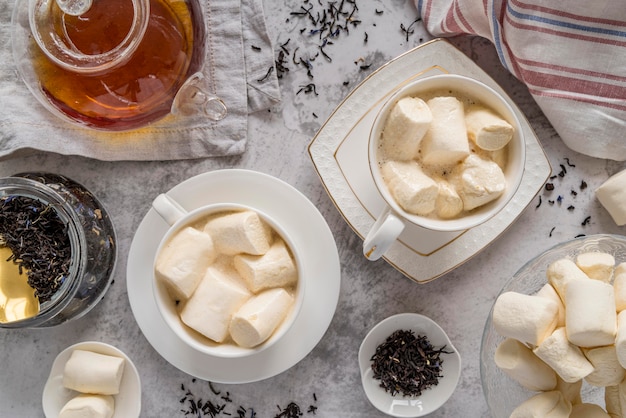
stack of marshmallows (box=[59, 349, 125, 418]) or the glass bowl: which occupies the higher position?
the glass bowl

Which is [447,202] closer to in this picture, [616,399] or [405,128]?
[405,128]

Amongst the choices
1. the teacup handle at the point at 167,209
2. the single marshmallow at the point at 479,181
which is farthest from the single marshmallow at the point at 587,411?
the teacup handle at the point at 167,209

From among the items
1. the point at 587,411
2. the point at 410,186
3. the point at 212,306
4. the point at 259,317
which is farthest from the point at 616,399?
the point at 212,306

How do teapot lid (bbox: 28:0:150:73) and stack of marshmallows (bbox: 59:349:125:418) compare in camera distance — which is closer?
teapot lid (bbox: 28:0:150:73)

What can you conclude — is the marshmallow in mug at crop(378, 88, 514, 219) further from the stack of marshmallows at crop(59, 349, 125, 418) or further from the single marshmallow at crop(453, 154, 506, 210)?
the stack of marshmallows at crop(59, 349, 125, 418)

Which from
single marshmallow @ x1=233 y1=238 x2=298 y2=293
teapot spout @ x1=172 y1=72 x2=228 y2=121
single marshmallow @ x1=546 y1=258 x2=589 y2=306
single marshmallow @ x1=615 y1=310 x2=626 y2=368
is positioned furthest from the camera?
teapot spout @ x1=172 y1=72 x2=228 y2=121

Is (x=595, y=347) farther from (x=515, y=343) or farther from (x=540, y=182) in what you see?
(x=540, y=182)

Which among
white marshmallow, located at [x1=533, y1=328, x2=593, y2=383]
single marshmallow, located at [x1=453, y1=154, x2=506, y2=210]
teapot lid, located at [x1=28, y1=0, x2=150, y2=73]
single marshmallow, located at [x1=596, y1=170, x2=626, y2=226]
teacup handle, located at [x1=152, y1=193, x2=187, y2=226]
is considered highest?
teapot lid, located at [x1=28, y1=0, x2=150, y2=73]

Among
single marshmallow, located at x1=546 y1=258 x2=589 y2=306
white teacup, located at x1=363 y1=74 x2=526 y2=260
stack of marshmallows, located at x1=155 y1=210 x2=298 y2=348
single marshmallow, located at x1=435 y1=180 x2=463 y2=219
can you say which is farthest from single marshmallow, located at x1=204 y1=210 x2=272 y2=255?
single marshmallow, located at x1=546 y1=258 x2=589 y2=306

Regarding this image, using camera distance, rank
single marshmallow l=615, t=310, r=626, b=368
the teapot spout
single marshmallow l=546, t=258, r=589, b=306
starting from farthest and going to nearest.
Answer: the teapot spout
single marshmallow l=546, t=258, r=589, b=306
single marshmallow l=615, t=310, r=626, b=368
